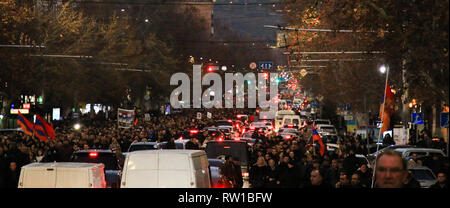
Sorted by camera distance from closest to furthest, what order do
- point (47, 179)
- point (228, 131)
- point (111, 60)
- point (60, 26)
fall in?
point (47, 179) < point (228, 131) < point (60, 26) < point (111, 60)

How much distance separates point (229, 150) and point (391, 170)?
65.5ft

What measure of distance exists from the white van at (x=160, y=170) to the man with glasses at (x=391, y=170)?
779 centimetres

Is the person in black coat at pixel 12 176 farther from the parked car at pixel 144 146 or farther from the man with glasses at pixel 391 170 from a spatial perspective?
the man with glasses at pixel 391 170

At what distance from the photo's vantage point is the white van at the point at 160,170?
1379 cm

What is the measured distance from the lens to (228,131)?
150 feet

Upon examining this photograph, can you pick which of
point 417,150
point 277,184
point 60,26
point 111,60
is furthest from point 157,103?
point 277,184

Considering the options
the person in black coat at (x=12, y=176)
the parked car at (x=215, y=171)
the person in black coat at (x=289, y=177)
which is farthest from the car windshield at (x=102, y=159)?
the person in black coat at (x=289, y=177)

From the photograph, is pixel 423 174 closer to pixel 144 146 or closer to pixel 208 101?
pixel 144 146

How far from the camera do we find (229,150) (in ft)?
85.0

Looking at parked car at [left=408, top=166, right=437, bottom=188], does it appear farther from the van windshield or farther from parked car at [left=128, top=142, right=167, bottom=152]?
parked car at [left=128, top=142, right=167, bottom=152]
